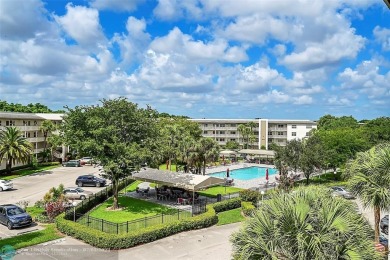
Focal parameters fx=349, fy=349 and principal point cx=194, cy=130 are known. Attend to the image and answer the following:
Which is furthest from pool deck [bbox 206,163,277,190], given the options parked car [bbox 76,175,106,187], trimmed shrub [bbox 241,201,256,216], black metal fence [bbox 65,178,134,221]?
parked car [bbox 76,175,106,187]

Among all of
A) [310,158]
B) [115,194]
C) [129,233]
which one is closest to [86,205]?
[115,194]

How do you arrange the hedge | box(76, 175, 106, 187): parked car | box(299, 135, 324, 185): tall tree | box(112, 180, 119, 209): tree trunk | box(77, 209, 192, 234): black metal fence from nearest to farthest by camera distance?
the hedge → box(77, 209, 192, 234): black metal fence → box(112, 180, 119, 209): tree trunk → box(76, 175, 106, 187): parked car → box(299, 135, 324, 185): tall tree

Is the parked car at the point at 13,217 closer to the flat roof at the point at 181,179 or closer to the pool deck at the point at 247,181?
the flat roof at the point at 181,179

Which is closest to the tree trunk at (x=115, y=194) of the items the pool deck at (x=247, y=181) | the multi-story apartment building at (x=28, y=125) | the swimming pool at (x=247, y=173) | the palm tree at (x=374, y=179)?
the pool deck at (x=247, y=181)

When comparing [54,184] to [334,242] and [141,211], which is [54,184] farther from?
[334,242]

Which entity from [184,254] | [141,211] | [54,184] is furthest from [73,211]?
[54,184]

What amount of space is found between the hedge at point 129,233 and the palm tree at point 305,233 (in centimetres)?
1359

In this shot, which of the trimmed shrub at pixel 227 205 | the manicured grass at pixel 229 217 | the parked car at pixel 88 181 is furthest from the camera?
the parked car at pixel 88 181

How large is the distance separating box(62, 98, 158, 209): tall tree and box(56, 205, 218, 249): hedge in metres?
5.93

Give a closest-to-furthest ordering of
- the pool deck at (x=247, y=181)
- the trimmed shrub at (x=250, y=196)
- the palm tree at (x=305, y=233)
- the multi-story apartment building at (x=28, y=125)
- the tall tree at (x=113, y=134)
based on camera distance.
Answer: the palm tree at (x=305, y=233) → the tall tree at (x=113, y=134) → the trimmed shrub at (x=250, y=196) → the pool deck at (x=247, y=181) → the multi-story apartment building at (x=28, y=125)

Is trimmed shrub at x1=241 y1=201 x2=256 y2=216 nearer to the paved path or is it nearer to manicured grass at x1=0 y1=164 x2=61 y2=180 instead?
the paved path

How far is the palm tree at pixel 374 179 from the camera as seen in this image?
14.7 metres

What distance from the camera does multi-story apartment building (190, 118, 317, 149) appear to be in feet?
320

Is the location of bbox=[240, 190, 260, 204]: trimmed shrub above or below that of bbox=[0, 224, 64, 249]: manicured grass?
above
